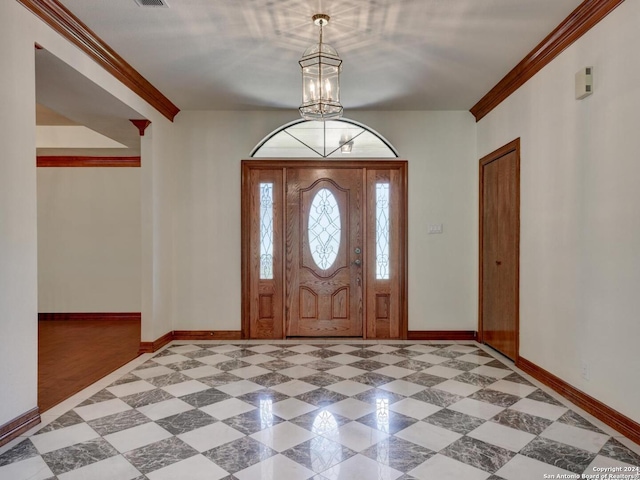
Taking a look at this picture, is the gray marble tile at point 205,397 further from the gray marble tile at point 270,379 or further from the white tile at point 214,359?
the white tile at point 214,359

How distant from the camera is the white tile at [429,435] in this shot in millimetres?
2650

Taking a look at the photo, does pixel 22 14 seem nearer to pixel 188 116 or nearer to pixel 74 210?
pixel 188 116

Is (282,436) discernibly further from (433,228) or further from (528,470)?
(433,228)

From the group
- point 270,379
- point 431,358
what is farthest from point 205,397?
point 431,358

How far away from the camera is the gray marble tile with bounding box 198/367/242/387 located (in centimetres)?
382

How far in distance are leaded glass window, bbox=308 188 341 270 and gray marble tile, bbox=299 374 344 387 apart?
173cm

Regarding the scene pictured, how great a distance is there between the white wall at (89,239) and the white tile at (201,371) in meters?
3.33

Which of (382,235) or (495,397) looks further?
(382,235)

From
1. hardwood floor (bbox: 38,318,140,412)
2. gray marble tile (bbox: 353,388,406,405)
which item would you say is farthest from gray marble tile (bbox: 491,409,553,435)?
hardwood floor (bbox: 38,318,140,412)

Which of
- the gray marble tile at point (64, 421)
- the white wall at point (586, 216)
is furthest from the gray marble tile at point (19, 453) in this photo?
the white wall at point (586, 216)

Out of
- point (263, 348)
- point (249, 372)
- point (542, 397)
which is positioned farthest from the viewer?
point (263, 348)

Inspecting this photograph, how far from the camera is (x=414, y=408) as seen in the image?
10.6 ft

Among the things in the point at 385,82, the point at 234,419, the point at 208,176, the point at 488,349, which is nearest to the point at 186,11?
the point at 385,82

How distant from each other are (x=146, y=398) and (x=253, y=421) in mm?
1019
